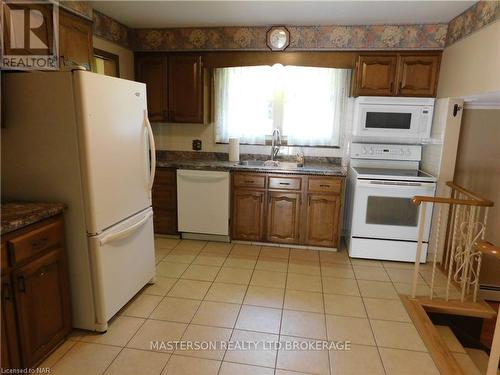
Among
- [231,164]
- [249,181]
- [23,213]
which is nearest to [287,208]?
[249,181]

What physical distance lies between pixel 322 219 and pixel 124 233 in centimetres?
209

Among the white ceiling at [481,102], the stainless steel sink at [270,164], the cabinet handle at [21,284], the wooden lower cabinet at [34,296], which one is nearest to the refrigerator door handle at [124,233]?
the wooden lower cabinet at [34,296]

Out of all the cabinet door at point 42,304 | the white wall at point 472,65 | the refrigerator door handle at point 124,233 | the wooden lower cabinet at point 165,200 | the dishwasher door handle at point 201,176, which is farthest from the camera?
the wooden lower cabinet at point 165,200

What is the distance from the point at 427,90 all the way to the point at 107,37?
131 inches

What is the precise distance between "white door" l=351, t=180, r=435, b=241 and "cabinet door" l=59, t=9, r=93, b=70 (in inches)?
108

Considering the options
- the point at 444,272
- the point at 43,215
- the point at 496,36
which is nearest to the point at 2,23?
the point at 43,215

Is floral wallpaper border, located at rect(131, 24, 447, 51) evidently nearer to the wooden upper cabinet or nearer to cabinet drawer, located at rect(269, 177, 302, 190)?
the wooden upper cabinet

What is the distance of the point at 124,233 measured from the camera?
227 cm

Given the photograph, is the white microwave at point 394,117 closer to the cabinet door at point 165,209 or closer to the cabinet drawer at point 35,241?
the cabinet door at point 165,209

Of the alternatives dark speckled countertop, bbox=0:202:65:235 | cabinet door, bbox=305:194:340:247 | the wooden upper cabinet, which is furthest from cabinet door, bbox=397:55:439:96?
dark speckled countertop, bbox=0:202:65:235

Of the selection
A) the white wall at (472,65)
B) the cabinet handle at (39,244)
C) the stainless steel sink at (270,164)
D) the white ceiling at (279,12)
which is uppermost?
the white ceiling at (279,12)

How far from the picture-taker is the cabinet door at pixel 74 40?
2.53 m

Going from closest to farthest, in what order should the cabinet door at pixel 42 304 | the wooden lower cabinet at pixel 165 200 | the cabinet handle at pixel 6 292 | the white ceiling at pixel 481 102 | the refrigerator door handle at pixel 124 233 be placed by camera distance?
the cabinet handle at pixel 6 292 < the cabinet door at pixel 42 304 < the refrigerator door handle at pixel 124 233 < the white ceiling at pixel 481 102 < the wooden lower cabinet at pixel 165 200

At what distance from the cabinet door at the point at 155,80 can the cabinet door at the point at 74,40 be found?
39.6 inches
